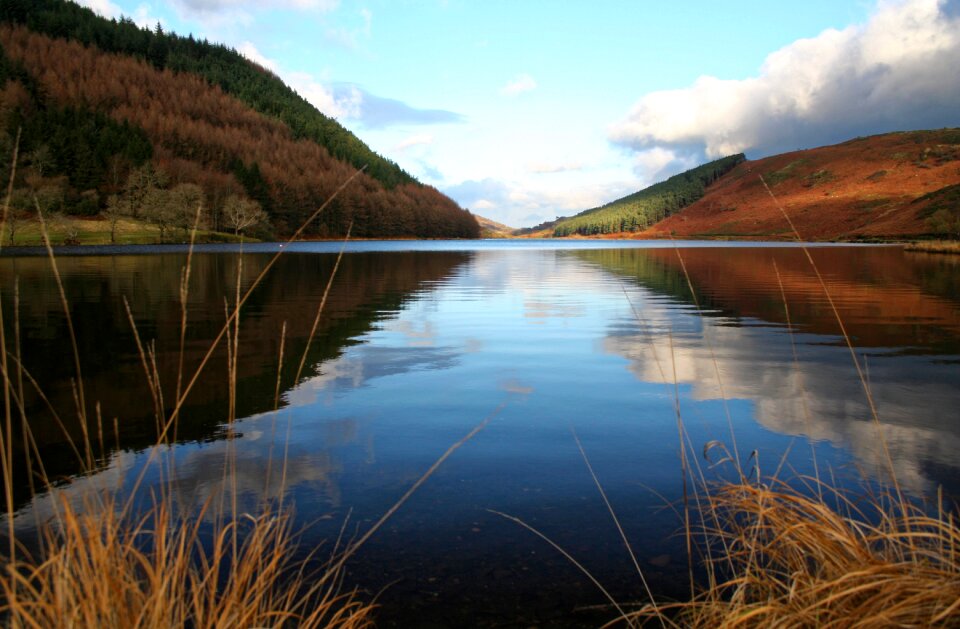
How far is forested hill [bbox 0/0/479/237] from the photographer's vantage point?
346 ft

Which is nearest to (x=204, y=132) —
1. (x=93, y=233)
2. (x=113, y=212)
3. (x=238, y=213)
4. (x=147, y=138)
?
(x=147, y=138)

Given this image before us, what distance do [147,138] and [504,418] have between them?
138 metres

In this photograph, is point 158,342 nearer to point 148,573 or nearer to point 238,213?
point 148,573

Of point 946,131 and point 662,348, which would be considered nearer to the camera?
point 662,348

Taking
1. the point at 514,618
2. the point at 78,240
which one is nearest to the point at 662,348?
the point at 514,618

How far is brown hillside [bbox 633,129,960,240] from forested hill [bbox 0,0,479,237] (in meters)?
88.3

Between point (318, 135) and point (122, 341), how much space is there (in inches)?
7754

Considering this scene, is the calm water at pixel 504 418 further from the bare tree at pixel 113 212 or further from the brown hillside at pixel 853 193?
the brown hillside at pixel 853 193

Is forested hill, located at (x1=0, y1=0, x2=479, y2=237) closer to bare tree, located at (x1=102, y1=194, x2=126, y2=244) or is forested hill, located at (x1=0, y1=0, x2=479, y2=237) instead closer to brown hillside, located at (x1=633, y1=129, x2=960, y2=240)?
bare tree, located at (x1=102, y1=194, x2=126, y2=244)

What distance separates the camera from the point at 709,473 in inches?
235

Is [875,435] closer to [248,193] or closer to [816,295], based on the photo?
[816,295]

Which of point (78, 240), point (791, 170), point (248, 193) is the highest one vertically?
point (791, 170)

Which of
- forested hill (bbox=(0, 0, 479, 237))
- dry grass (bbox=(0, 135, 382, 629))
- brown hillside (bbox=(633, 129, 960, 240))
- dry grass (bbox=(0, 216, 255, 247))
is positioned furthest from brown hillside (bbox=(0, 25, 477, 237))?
dry grass (bbox=(0, 135, 382, 629))

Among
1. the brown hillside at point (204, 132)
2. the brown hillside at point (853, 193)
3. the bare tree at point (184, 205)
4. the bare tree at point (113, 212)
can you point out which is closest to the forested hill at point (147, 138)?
the brown hillside at point (204, 132)
